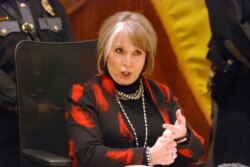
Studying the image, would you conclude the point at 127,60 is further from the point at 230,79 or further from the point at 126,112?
the point at 230,79

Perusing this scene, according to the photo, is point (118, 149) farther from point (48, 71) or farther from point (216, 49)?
point (216, 49)

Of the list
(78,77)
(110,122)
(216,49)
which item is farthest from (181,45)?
(110,122)

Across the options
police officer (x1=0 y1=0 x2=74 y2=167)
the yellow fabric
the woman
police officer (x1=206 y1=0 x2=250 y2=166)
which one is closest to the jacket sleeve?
the woman

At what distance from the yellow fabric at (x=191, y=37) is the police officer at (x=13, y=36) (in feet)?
2.73

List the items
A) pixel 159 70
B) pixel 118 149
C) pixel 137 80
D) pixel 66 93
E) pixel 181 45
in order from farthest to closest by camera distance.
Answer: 1. pixel 159 70
2. pixel 181 45
3. pixel 66 93
4. pixel 137 80
5. pixel 118 149

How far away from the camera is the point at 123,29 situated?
181cm

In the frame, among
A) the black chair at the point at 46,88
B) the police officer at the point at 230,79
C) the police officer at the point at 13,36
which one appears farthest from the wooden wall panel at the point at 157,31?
the black chair at the point at 46,88

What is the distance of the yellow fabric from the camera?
2904 mm

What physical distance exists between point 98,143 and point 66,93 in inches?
17.0

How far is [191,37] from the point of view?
2.95 meters

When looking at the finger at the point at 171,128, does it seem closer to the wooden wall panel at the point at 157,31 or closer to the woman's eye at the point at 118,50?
the woman's eye at the point at 118,50

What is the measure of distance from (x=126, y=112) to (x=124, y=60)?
19cm

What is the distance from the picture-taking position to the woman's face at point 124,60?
1812mm

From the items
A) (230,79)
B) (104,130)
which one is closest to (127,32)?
(104,130)
